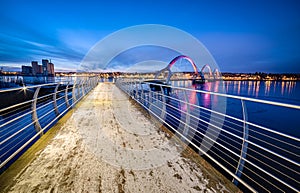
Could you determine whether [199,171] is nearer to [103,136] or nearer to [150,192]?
→ [150,192]

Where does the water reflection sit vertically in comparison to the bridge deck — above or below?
below

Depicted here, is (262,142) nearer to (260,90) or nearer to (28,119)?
(28,119)

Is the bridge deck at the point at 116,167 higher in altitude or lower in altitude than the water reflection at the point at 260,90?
higher

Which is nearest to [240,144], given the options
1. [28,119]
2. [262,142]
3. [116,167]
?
[116,167]

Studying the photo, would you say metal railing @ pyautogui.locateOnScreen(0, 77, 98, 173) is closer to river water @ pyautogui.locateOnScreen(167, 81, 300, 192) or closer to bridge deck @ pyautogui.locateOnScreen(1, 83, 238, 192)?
bridge deck @ pyautogui.locateOnScreen(1, 83, 238, 192)

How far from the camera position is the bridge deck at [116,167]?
1.48 meters

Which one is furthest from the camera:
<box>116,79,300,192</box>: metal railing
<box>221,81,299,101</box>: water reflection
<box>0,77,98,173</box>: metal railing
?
<box>221,81,299,101</box>: water reflection

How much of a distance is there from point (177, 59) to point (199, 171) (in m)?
38.8

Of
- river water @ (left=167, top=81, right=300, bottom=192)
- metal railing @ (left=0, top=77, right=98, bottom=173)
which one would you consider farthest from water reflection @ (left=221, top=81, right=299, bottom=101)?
metal railing @ (left=0, top=77, right=98, bottom=173)

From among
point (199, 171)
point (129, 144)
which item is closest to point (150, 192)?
point (199, 171)

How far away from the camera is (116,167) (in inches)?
70.0

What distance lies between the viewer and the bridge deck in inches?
58.4

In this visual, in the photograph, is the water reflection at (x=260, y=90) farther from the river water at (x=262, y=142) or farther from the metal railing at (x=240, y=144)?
the metal railing at (x=240, y=144)

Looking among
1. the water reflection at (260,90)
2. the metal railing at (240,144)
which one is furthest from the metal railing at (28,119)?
the water reflection at (260,90)
